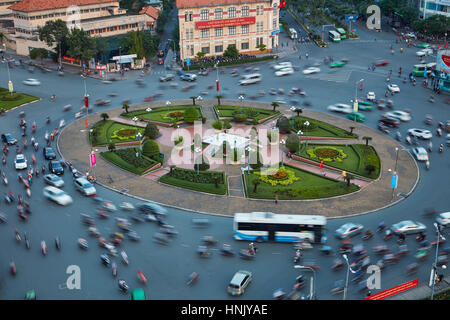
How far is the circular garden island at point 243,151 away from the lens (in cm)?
5597

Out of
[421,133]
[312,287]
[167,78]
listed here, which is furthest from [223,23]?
[312,287]

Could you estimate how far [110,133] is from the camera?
70188 millimetres

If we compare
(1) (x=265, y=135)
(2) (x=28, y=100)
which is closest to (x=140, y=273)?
(1) (x=265, y=135)

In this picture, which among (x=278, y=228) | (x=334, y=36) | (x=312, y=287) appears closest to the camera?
(x=312, y=287)

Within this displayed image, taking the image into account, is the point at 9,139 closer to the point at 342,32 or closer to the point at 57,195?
the point at 57,195

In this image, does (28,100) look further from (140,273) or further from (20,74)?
(140,273)

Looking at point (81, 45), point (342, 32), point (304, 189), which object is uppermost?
point (81, 45)

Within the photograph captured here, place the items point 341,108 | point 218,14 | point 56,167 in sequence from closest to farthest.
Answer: point 56,167 < point 341,108 < point 218,14

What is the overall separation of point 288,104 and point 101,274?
47.7 metres

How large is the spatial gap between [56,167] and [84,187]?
21.6 ft

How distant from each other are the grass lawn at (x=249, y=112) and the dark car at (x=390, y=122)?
1468 cm

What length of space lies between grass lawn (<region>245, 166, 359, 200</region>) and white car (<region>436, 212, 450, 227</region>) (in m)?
8.78

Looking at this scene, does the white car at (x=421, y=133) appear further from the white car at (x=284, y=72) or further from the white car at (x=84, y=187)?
the white car at (x=84, y=187)
